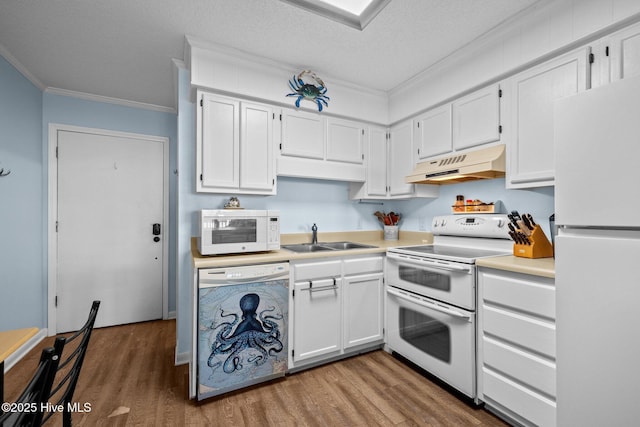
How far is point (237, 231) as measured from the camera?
222 cm

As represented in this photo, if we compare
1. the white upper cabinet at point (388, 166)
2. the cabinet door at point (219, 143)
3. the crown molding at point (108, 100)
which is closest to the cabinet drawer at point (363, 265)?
the white upper cabinet at point (388, 166)

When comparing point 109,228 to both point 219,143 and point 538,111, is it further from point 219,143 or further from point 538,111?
point 538,111

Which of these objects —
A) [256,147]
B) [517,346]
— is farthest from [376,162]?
[517,346]

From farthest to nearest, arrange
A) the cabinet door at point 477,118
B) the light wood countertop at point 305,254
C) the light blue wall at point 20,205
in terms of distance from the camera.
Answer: the light blue wall at point 20,205 → the cabinet door at point 477,118 → the light wood countertop at point 305,254

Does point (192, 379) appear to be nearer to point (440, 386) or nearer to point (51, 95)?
→ point (440, 386)

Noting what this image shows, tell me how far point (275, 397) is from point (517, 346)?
5.03ft

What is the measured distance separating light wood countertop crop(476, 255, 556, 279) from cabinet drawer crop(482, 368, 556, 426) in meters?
0.64

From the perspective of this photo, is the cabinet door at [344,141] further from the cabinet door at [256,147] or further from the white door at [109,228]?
the white door at [109,228]

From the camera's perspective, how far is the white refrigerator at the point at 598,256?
111 centimetres

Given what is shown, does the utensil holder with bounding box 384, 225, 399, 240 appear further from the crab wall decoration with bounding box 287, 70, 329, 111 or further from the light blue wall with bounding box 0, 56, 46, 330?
the light blue wall with bounding box 0, 56, 46, 330

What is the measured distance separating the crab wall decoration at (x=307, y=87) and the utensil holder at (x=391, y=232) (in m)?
1.49

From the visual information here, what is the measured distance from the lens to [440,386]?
2092 mm

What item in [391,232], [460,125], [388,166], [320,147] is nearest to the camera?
[460,125]

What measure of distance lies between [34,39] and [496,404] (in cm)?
404
